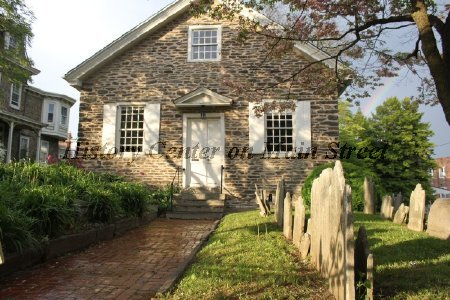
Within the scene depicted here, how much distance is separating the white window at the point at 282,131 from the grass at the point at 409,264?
5.69 m

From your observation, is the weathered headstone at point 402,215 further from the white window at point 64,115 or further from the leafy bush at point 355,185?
the white window at point 64,115

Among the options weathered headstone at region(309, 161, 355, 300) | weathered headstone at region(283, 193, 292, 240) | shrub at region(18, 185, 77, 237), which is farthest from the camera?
weathered headstone at region(283, 193, 292, 240)

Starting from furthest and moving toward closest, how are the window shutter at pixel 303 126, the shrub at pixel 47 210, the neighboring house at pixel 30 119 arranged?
the neighboring house at pixel 30 119
the window shutter at pixel 303 126
the shrub at pixel 47 210

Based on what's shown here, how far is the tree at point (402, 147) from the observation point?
645 inches

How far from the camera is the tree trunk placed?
536 cm

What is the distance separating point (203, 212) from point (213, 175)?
6.15 ft

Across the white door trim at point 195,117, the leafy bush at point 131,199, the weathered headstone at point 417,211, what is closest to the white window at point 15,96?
the white door trim at point 195,117

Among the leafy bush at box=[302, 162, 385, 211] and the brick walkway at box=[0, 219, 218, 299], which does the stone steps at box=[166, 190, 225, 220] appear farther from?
the brick walkway at box=[0, 219, 218, 299]

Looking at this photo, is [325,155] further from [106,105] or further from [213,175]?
[106,105]

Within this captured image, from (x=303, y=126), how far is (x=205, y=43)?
4.54m

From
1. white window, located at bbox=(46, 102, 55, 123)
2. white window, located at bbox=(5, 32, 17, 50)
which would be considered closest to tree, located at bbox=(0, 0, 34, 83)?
white window, located at bbox=(5, 32, 17, 50)

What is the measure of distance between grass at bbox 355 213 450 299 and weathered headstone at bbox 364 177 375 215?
3.08 m

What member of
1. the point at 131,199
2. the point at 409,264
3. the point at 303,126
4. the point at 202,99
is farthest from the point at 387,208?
the point at 202,99

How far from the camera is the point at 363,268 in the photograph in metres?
3.39
